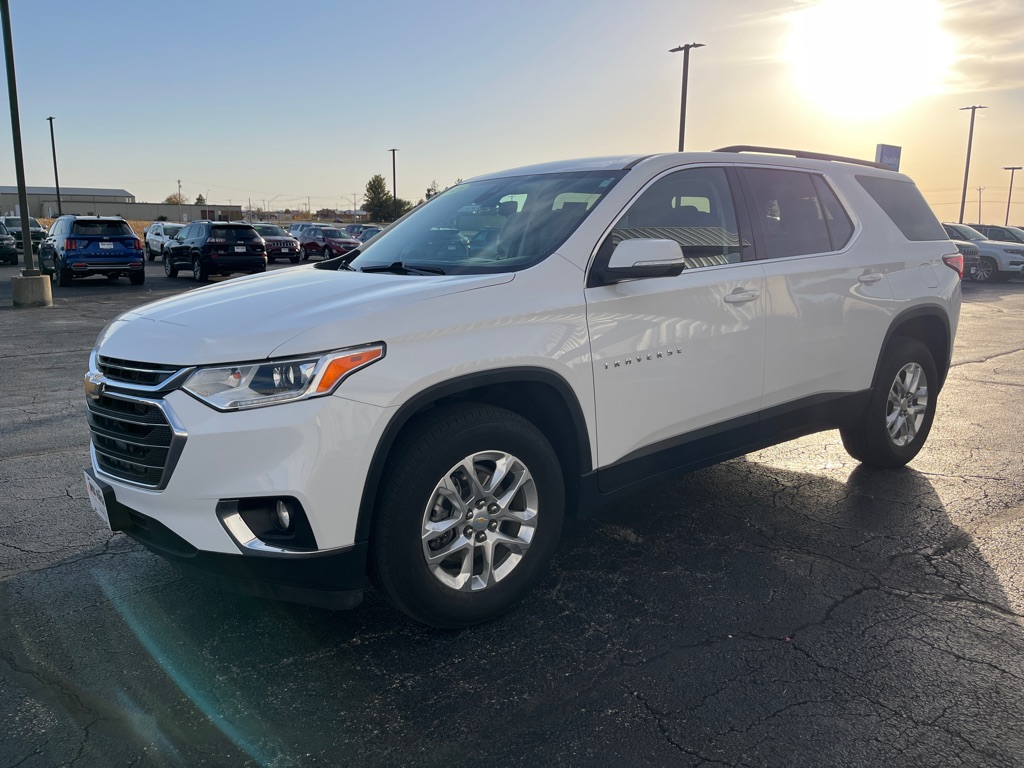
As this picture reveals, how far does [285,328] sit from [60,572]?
6.54 ft

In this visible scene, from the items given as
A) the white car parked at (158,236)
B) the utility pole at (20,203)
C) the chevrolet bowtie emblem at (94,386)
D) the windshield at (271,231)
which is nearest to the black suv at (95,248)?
the utility pole at (20,203)

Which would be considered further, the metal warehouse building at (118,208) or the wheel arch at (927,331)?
the metal warehouse building at (118,208)

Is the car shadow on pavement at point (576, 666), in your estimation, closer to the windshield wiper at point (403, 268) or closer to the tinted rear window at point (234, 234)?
the windshield wiper at point (403, 268)

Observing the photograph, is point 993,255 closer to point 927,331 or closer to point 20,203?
point 927,331

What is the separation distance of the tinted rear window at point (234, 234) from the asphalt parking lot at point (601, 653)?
1686 centimetres

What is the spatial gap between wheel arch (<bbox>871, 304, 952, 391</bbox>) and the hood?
2933 millimetres

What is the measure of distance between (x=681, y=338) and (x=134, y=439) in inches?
93.4

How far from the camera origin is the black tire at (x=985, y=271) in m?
25.0

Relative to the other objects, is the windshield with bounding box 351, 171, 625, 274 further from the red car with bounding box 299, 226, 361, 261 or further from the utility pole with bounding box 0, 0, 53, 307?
the red car with bounding box 299, 226, 361, 261

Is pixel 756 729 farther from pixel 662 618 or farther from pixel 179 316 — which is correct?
pixel 179 316

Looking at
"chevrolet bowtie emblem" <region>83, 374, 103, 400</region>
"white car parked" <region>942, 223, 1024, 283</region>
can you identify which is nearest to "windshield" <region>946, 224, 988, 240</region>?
"white car parked" <region>942, 223, 1024, 283</region>

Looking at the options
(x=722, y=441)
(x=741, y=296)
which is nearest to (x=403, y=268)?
(x=741, y=296)

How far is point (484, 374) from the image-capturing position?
3.10m

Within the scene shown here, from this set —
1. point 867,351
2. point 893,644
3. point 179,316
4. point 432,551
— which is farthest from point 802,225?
point 179,316
